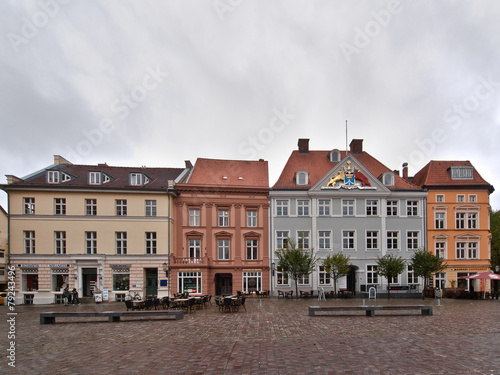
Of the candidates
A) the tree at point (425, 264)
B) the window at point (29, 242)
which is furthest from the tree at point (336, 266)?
the window at point (29, 242)

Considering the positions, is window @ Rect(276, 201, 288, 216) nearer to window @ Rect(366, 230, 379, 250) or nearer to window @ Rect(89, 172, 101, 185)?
window @ Rect(366, 230, 379, 250)

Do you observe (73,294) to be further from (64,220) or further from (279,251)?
(279,251)

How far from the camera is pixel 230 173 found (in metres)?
36.0

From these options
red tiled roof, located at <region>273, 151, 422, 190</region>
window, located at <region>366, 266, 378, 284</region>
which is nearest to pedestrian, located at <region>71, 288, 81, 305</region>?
red tiled roof, located at <region>273, 151, 422, 190</region>

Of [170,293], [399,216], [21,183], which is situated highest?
[21,183]

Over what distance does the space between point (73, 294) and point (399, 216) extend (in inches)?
1089

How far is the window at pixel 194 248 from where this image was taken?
32906 mm

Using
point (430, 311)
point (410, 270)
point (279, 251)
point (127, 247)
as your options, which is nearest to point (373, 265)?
point (410, 270)

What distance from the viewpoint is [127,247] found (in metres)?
30.9

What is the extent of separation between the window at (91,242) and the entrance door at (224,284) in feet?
34.4

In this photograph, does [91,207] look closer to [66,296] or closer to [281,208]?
[66,296]

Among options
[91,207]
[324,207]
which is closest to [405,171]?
[324,207]

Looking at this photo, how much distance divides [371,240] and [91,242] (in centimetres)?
2391

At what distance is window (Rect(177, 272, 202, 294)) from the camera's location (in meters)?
31.7
